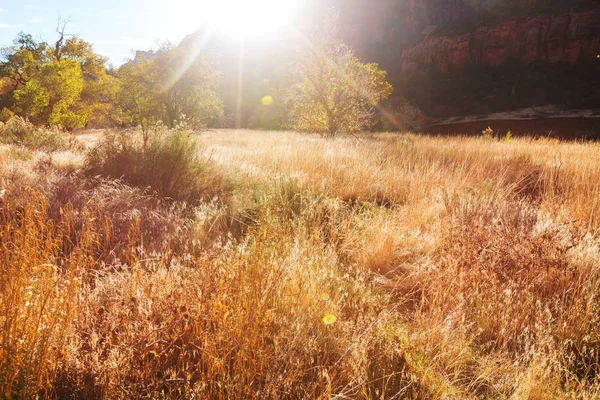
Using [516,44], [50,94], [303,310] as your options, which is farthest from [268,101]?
[303,310]

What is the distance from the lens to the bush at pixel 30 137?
9.52m

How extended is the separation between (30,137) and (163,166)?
8088mm

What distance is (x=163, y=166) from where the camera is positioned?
5.34m

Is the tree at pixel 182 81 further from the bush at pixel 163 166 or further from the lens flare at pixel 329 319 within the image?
the lens flare at pixel 329 319

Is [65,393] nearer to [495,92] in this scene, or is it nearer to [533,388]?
[533,388]

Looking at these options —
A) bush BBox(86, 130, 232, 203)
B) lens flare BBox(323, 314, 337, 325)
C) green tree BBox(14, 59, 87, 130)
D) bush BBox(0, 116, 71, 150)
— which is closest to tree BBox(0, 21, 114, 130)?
green tree BBox(14, 59, 87, 130)

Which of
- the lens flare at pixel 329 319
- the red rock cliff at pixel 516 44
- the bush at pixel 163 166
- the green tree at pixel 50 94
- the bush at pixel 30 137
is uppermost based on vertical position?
Result: the red rock cliff at pixel 516 44

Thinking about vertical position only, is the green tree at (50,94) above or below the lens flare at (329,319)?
above

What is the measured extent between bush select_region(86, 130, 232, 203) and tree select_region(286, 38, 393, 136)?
15624 millimetres

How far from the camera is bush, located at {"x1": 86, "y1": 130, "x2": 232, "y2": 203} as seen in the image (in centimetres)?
508

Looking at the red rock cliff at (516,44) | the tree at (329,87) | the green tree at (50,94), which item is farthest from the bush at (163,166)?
the red rock cliff at (516,44)

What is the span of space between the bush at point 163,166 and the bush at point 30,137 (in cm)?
497

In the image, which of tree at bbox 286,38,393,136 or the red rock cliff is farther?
the red rock cliff

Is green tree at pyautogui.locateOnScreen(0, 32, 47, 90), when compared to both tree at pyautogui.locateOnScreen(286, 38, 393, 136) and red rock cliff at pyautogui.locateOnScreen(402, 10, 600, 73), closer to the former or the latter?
tree at pyautogui.locateOnScreen(286, 38, 393, 136)
